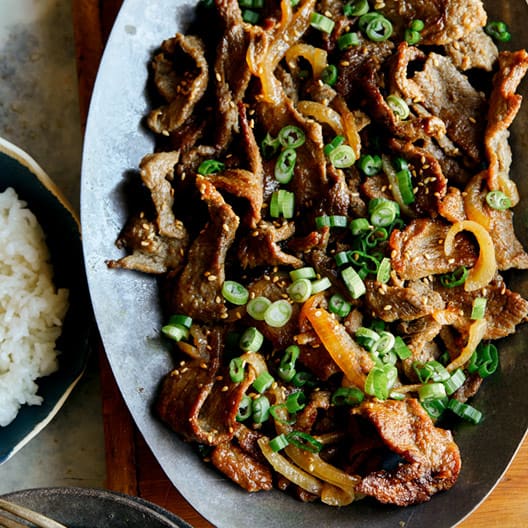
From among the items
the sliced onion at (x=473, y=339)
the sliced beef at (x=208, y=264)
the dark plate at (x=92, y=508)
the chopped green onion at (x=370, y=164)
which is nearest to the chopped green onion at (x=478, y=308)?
the sliced onion at (x=473, y=339)

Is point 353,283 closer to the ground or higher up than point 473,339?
higher up

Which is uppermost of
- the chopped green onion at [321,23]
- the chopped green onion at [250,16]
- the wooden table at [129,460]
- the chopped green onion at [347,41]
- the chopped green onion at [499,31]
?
the chopped green onion at [250,16]

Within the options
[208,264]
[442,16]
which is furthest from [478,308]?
[442,16]

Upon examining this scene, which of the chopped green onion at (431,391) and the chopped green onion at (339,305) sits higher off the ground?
the chopped green onion at (339,305)

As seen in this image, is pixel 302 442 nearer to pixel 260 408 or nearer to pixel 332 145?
pixel 260 408

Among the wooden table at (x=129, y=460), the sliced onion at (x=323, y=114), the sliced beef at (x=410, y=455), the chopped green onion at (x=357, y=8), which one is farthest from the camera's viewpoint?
the wooden table at (x=129, y=460)

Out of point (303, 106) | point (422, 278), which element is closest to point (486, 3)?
point (303, 106)

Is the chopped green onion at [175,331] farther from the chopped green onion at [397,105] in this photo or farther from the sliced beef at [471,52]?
the sliced beef at [471,52]
